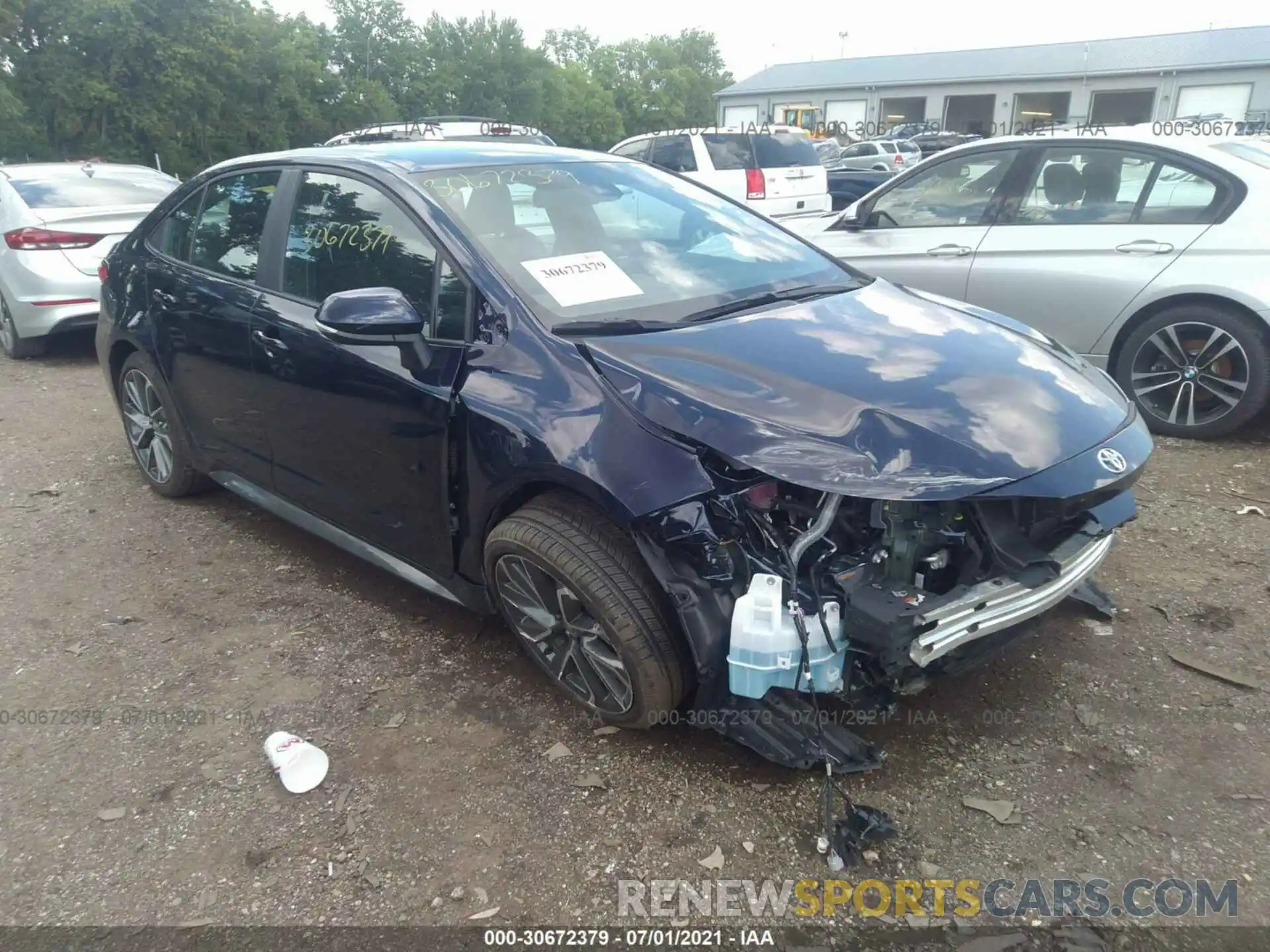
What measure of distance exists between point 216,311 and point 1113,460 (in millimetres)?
3338

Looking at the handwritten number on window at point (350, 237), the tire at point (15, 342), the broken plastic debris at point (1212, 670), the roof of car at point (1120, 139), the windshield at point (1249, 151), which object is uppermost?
the roof of car at point (1120, 139)

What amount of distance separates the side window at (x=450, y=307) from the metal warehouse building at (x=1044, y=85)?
34856 mm

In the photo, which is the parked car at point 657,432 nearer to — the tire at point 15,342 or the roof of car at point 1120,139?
the roof of car at point 1120,139

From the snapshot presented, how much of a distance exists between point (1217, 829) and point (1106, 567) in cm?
149

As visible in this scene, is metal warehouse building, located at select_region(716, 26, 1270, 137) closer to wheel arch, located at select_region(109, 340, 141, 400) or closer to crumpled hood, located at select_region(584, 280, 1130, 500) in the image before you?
wheel arch, located at select_region(109, 340, 141, 400)

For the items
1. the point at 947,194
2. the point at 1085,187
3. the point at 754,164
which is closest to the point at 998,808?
the point at 1085,187

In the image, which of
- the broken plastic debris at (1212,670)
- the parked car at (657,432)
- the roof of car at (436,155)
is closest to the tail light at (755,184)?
the roof of car at (436,155)

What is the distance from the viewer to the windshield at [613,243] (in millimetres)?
2900

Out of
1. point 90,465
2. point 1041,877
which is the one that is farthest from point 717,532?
point 90,465

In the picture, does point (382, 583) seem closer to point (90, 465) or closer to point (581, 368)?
point (581, 368)

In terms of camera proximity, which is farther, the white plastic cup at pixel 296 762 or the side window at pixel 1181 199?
the side window at pixel 1181 199

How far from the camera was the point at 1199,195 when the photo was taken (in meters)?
4.90

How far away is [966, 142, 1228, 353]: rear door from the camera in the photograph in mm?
4930

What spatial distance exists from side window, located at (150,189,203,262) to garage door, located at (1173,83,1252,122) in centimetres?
4202
